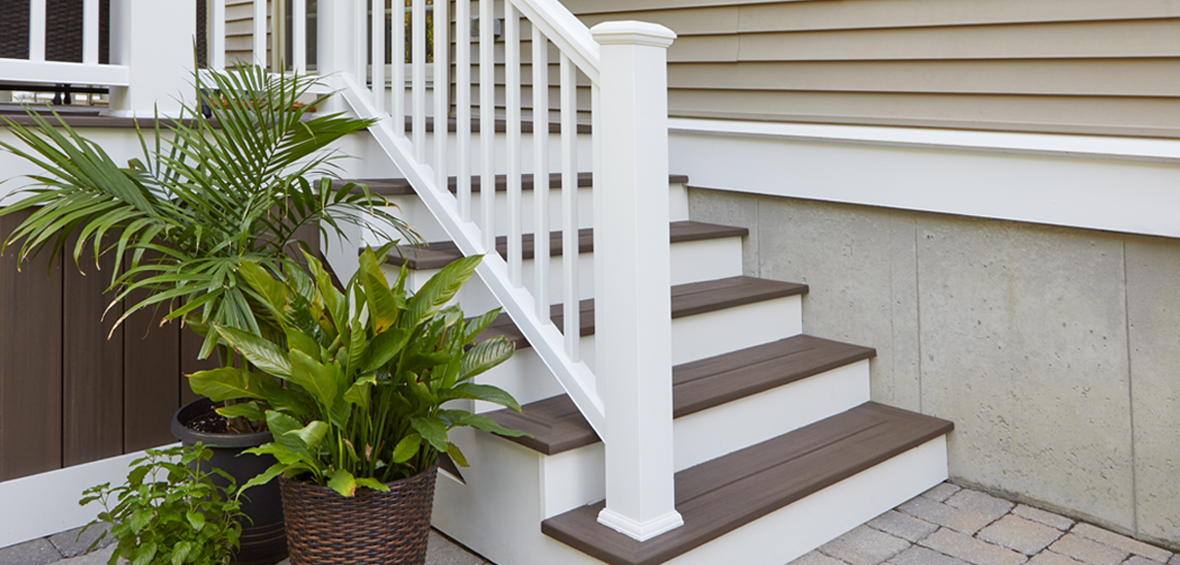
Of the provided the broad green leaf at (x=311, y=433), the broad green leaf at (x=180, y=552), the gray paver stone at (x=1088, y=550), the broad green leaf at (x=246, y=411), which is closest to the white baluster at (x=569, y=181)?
the broad green leaf at (x=311, y=433)

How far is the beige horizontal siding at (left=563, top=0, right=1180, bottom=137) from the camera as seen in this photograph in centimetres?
225

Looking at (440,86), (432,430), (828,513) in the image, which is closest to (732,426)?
(828,513)

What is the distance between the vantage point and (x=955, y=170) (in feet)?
8.39

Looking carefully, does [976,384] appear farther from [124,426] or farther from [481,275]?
[124,426]

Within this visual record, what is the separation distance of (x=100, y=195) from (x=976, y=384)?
2.36 meters

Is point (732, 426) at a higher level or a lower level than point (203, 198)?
lower

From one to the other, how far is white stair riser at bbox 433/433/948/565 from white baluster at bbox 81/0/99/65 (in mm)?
1381

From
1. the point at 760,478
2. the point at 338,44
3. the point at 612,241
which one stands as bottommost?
the point at 760,478

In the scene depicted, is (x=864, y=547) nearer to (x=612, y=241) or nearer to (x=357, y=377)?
(x=612, y=241)

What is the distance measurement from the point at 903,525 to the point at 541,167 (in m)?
1.35

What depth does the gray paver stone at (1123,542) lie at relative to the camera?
2248 mm

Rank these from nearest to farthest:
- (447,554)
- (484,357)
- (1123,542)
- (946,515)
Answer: (484,357), (447,554), (1123,542), (946,515)

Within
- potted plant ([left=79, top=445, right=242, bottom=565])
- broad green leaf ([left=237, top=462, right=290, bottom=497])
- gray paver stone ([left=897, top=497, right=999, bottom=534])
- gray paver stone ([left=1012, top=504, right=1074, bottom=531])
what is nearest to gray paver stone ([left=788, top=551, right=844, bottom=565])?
gray paver stone ([left=897, top=497, right=999, bottom=534])

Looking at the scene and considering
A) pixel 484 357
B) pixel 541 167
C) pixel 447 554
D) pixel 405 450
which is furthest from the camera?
pixel 447 554
